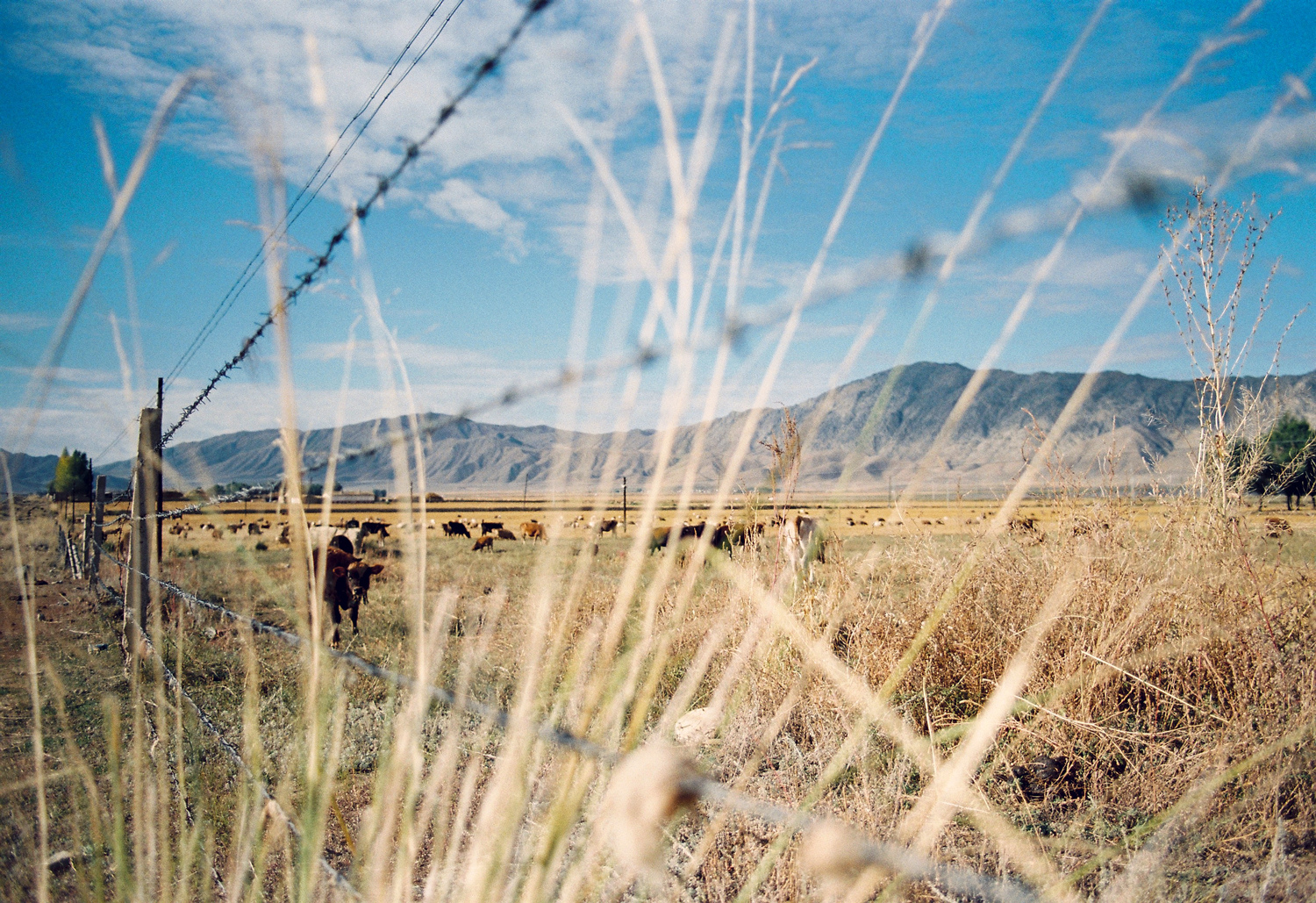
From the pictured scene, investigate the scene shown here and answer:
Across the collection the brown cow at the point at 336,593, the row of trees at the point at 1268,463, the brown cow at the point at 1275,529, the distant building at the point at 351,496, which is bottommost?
the brown cow at the point at 336,593

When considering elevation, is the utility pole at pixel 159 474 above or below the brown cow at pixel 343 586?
above

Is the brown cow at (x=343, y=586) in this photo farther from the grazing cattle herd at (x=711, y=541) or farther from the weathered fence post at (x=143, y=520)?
the weathered fence post at (x=143, y=520)

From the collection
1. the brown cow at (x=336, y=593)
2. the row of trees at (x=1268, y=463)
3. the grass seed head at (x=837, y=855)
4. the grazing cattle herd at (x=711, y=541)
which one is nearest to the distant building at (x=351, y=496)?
the grazing cattle herd at (x=711, y=541)

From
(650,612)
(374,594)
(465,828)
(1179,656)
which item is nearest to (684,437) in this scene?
(650,612)

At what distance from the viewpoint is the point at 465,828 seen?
3146 millimetres

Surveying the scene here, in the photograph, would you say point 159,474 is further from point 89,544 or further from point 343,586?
point 89,544

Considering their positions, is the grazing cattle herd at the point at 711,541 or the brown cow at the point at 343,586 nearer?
the grazing cattle herd at the point at 711,541

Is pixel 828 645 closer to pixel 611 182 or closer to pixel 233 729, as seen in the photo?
pixel 611 182

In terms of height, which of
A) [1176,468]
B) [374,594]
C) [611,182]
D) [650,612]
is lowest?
[374,594]

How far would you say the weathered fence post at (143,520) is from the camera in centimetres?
434

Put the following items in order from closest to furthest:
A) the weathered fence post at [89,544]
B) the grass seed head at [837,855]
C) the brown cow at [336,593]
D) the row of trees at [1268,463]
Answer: the grass seed head at [837,855] → the row of trees at [1268,463] → the brown cow at [336,593] → the weathered fence post at [89,544]

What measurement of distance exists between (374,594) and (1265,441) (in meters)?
10.1

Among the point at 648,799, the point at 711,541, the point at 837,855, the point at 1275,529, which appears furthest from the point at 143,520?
the point at 1275,529

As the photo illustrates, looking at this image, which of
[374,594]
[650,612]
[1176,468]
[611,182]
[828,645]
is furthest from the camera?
[374,594]
